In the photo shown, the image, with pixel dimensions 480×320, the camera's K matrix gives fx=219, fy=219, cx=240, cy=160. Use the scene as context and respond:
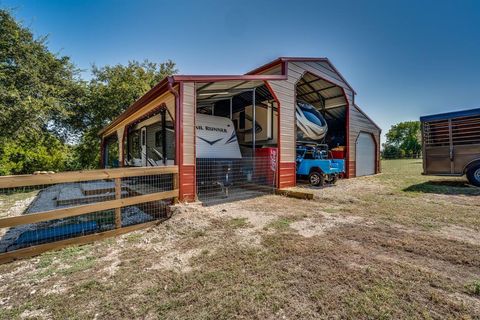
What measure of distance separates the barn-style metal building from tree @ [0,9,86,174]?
3.79 metres

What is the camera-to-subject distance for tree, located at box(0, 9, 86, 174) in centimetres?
1090

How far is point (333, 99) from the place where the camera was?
39.9 feet

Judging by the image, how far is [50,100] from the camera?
12867 mm

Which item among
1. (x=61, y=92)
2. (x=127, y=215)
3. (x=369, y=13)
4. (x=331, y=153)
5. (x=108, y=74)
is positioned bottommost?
(x=127, y=215)

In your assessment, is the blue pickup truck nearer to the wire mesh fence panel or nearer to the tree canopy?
the wire mesh fence panel

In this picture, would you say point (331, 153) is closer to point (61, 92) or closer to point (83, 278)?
point (83, 278)

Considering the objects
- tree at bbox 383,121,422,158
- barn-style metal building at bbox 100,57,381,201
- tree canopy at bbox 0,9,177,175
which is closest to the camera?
barn-style metal building at bbox 100,57,381,201

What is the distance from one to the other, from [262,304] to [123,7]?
1132 cm

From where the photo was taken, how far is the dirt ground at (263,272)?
1975 millimetres

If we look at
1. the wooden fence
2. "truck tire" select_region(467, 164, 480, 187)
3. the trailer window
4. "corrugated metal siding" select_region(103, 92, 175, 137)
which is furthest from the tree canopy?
"truck tire" select_region(467, 164, 480, 187)

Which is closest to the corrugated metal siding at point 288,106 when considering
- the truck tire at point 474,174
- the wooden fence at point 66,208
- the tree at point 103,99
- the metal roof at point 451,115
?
the wooden fence at point 66,208

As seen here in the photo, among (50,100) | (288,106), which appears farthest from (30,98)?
(288,106)

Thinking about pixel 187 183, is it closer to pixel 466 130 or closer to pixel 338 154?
pixel 338 154

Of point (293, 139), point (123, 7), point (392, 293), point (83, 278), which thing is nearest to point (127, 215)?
point (83, 278)
